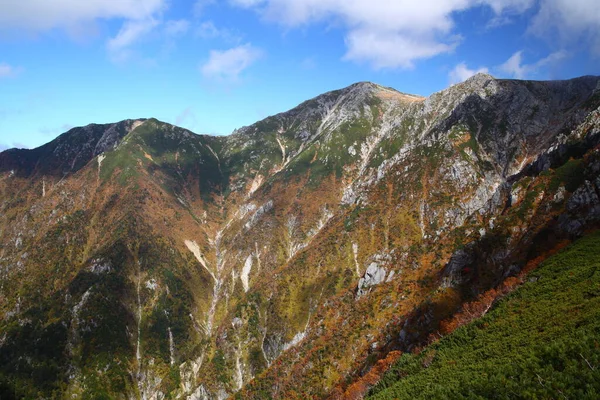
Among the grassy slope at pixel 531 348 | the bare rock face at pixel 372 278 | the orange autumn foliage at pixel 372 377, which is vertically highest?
the grassy slope at pixel 531 348

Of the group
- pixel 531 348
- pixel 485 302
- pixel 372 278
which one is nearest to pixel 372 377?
pixel 485 302

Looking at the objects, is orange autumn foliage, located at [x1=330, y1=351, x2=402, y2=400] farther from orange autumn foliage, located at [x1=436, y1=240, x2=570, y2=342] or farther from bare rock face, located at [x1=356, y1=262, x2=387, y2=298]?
bare rock face, located at [x1=356, y1=262, x2=387, y2=298]

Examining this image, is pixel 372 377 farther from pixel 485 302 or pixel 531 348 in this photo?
pixel 531 348

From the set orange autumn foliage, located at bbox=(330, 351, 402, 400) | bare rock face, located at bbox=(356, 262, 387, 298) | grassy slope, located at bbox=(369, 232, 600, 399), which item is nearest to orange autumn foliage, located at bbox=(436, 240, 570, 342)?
grassy slope, located at bbox=(369, 232, 600, 399)

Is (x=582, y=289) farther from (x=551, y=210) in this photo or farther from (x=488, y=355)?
(x=551, y=210)

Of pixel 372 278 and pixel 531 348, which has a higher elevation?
pixel 531 348

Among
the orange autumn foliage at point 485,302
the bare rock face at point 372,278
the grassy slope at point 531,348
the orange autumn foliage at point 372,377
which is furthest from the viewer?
A: the bare rock face at point 372,278

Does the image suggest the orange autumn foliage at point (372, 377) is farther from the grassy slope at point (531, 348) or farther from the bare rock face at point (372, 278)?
the bare rock face at point (372, 278)

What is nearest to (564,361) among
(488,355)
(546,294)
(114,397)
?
(488,355)

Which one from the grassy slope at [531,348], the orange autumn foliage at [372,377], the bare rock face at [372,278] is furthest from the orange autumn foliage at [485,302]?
the bare rock face at [372,278]

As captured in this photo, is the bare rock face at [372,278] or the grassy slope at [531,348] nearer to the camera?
the grassy slope at [531,348]
